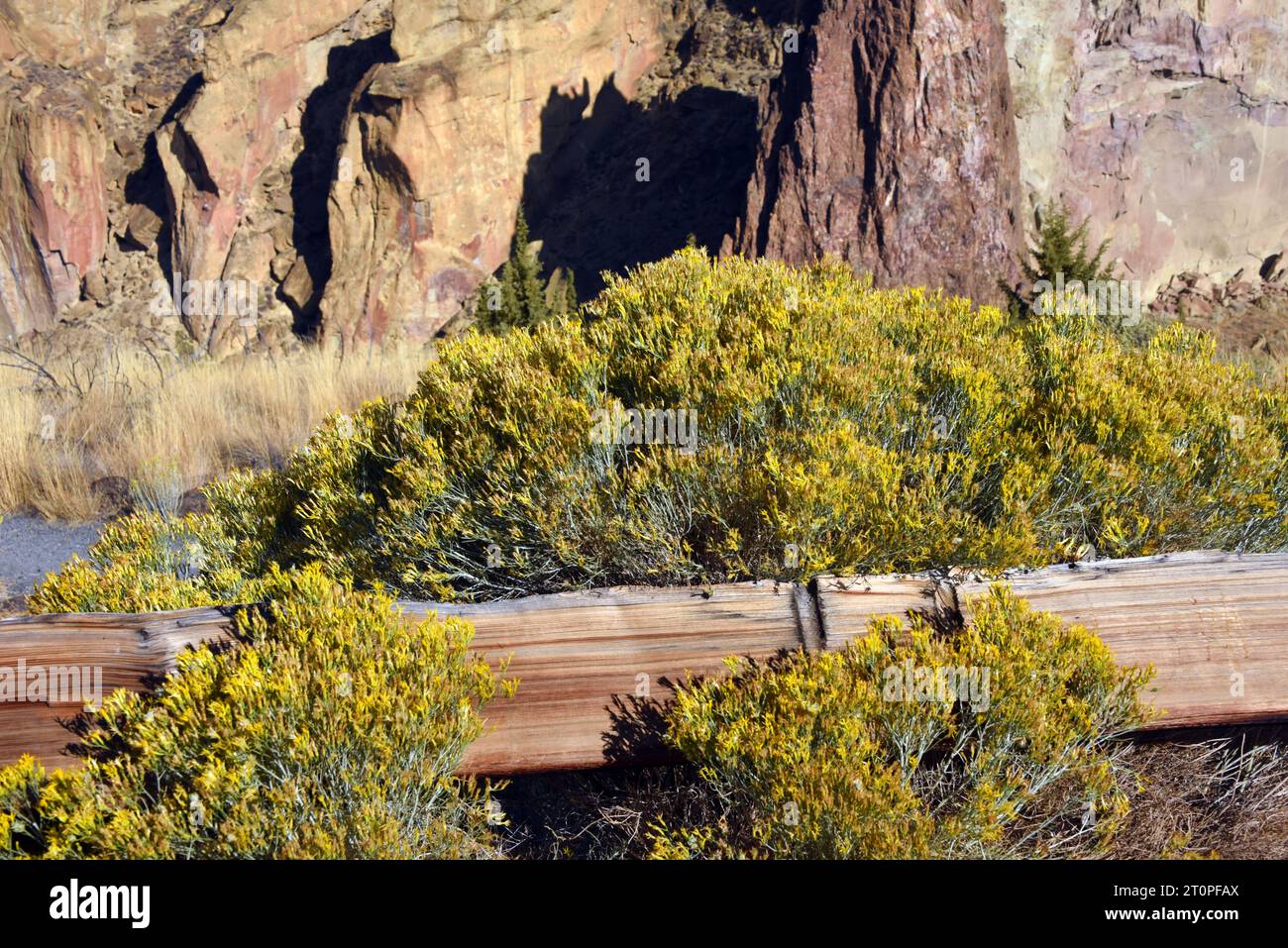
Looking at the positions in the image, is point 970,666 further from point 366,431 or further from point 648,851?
point 366,431

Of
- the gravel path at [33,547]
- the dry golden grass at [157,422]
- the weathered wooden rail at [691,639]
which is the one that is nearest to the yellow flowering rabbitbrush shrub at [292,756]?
the weathered wooden rail at [691,639]

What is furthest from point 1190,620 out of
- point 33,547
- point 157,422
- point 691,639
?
point 157,422

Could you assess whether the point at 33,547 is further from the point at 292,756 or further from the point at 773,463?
the point at 773,463

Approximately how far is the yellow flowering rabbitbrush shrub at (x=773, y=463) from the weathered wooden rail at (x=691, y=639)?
0.56 feet

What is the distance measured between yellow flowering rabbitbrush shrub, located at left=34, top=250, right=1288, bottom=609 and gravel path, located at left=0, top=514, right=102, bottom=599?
1.64 metres

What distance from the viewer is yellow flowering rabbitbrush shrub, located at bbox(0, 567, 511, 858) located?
2.27 metres

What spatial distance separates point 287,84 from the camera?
20641 millimetres

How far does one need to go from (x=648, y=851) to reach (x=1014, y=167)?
1406 centimetres

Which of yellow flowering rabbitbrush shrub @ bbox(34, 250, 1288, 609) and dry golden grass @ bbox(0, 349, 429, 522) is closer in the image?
yellow flowering rabbitbrush shrub @ bbox(34, 250, 1288, 609)

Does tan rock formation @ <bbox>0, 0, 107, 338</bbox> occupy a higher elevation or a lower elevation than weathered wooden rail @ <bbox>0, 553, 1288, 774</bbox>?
higher

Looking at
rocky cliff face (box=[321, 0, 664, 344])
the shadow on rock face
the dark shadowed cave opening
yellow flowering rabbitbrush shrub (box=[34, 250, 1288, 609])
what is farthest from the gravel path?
the dark shadowed cave opening

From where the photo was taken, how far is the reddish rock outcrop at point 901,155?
45.3 ft

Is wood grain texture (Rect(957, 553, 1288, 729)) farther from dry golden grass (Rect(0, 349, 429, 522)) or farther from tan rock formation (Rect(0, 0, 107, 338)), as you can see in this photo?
tan rock formation (Rect(0, 0, 107, 338))

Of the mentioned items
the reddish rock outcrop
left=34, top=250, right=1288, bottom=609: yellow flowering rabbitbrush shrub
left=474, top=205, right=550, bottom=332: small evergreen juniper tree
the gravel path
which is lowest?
the gravel path
